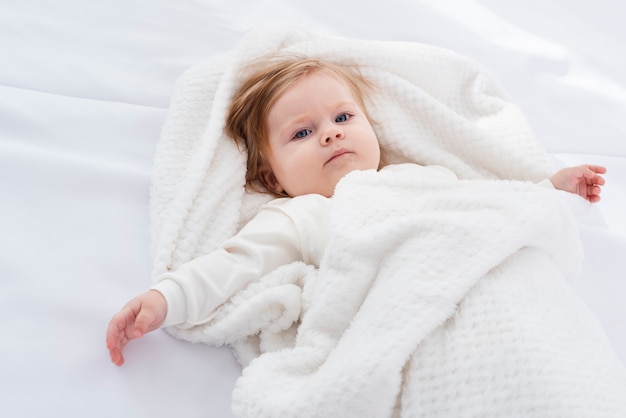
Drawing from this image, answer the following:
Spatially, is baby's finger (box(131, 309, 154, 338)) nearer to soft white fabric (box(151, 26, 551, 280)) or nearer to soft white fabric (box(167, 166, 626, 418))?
soft white fabric (box(167, 166, 626, 418))

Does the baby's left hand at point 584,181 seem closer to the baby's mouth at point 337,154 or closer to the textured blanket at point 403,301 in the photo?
the textured blanket at point 403,301

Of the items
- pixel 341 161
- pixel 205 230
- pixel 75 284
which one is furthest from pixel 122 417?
pixel 341 161

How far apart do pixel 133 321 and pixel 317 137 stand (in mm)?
447

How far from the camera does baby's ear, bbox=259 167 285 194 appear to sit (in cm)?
127

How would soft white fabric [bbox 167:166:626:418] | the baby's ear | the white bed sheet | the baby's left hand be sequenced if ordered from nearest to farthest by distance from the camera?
soft white fabric [bbox 167:166:626:418] < the white bed sheet < the baby's left hand < the baby's ear

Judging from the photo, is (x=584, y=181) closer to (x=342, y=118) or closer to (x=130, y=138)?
(x=342, y=118)

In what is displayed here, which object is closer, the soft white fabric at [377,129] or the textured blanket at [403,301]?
the textured blanket at [403,301]

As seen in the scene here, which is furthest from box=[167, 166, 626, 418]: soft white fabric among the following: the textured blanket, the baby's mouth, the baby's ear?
Result: the baby's ear

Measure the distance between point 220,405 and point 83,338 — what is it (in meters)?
0.20

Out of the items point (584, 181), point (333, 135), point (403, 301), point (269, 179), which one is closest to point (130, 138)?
point (269, 179)

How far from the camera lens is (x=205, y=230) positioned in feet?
3.76

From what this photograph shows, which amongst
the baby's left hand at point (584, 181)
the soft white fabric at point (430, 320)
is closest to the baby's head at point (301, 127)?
the soft white fabric at point (430, 320)

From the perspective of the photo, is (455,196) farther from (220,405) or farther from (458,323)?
(220,405)

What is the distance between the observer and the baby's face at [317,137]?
1.18m
